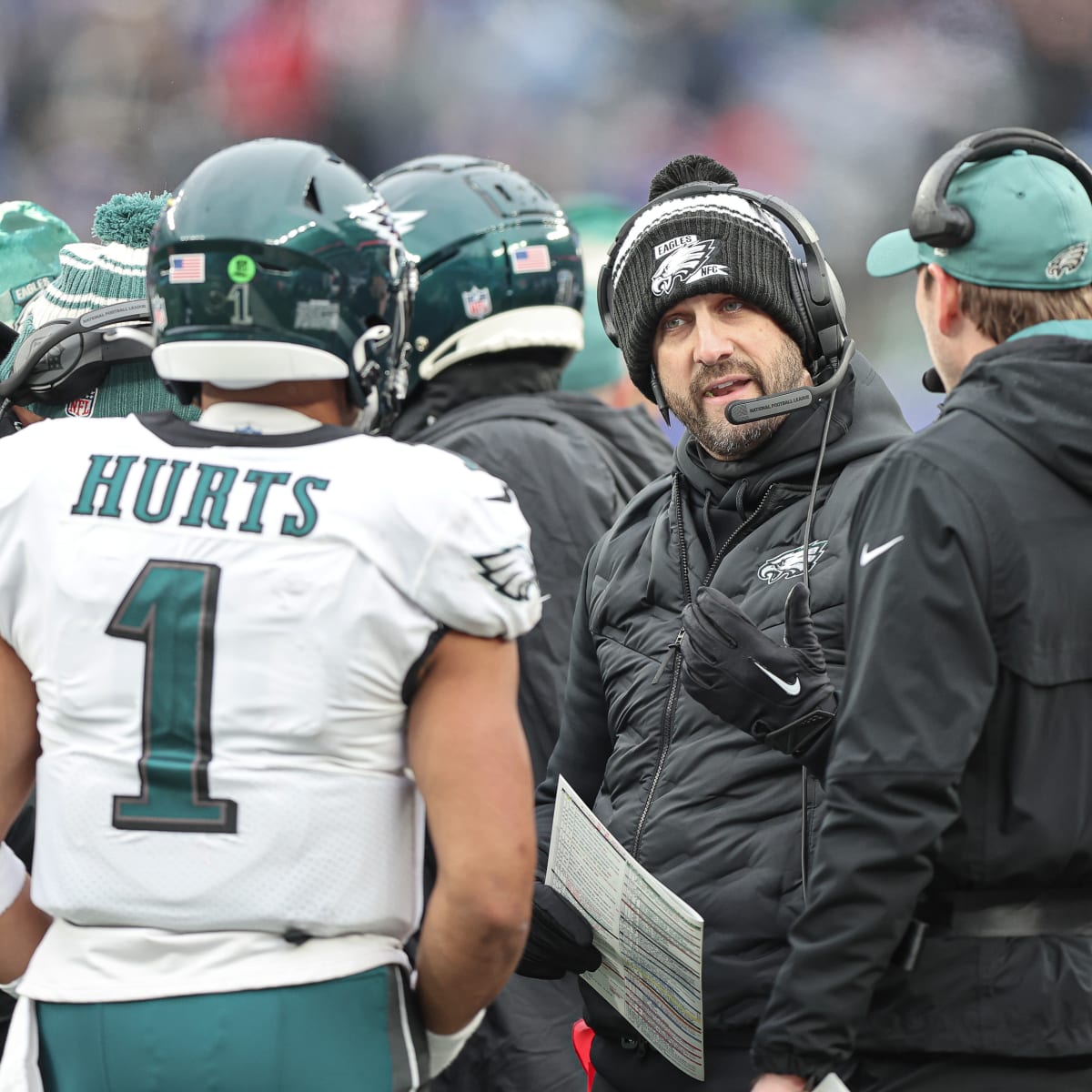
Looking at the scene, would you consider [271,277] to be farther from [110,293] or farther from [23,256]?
[23,256]

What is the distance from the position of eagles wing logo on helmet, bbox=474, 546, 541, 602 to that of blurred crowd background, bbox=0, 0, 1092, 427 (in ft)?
20.3

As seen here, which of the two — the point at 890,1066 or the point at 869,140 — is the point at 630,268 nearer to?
the point at 890,1066

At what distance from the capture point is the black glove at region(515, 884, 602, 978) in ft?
7.17

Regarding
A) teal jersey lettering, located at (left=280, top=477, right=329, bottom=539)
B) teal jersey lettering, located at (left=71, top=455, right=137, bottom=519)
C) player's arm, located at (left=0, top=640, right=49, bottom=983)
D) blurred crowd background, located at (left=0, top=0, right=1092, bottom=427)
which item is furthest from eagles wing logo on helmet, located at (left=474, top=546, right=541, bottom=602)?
blurred crowd background, located at (left=0, top=0, right=1092, bottom=427)

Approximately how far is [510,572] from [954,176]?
2.61 feet

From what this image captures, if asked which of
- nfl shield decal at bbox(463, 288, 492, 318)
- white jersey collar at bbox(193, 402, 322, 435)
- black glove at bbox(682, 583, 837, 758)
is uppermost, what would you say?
white jersey collar at bbox(193, 402, 322, 435)

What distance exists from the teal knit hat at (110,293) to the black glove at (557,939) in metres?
1.17

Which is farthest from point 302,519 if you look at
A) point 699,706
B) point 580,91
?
point 580,91

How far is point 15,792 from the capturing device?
1.70m

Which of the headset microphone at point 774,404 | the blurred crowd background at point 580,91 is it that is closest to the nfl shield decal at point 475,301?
the headset microphone at point 774,404

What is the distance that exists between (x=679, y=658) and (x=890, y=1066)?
67 cm

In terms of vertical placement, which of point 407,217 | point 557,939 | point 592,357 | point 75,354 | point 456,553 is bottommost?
point 557,939

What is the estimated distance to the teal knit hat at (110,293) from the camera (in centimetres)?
278

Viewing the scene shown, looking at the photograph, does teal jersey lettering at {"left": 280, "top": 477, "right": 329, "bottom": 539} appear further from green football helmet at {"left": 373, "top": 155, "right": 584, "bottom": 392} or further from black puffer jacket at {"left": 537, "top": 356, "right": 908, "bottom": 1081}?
green football helmet at {"left": 373, "top": 155, "right": 584, "bottom": 392}
